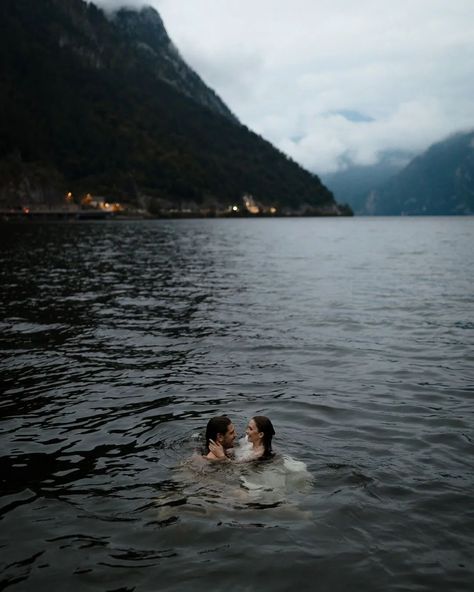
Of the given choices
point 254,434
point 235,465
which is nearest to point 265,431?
A: point 254,434

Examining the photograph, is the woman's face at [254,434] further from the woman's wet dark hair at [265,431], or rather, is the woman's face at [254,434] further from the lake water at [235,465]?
the lake water at [235,465]

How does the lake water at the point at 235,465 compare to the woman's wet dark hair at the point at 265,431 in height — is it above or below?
below

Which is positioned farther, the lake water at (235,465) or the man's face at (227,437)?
the man's face at (227,437)

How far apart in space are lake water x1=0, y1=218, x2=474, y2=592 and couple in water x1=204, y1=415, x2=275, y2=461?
0.29 m

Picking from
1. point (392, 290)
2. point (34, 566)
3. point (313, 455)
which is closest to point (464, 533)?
point (313, 455)

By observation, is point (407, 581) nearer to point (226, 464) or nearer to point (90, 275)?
point (226, 464)

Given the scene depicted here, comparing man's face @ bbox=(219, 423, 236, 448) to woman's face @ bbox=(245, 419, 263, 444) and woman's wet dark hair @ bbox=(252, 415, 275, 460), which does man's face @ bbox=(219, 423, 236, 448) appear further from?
woman's wet dark hair @ bbox=(252, 415, 275, 460)

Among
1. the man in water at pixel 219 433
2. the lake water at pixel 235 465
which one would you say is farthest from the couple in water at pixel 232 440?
the lake water at pixel 235 465

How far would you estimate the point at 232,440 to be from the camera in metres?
10.0

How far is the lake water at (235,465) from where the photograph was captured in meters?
7.11

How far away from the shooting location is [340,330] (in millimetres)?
21469

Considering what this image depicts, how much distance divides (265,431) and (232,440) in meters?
0.65

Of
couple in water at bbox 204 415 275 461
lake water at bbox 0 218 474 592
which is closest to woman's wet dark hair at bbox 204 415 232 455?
couple in water at bbox 204 415 275 461

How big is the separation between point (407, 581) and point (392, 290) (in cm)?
2746
